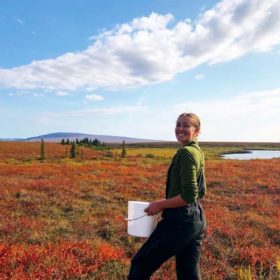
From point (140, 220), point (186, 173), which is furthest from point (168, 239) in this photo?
point (186, 173)

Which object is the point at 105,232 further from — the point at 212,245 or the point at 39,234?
A: the point at 212,245

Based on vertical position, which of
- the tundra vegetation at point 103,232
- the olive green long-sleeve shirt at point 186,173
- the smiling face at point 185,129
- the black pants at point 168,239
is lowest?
the tundra vegetation at point 103,232

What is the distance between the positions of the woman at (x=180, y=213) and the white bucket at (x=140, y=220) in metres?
0.16

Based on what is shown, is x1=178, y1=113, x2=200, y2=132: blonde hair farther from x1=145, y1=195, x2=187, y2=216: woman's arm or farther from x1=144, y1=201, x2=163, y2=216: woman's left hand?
x1=144, y1=201, x2=163, y2=216: woman's left hand

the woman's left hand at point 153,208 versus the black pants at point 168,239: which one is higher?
the woman's left hand at point 153,208

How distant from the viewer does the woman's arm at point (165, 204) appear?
3.58 meters

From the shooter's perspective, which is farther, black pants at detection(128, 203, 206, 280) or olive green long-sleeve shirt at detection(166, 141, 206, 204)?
black pants at detection(128, 203, 206, 280)

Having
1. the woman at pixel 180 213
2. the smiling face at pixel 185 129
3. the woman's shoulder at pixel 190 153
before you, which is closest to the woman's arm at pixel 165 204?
the woman at pixel 180 213

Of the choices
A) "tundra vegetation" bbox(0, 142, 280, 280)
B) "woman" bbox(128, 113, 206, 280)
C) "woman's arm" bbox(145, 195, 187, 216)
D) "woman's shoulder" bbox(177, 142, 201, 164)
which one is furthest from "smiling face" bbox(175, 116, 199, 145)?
"tundra vegetation" bbox(0, 142, 280, 280)

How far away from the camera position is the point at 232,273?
21.4 ft

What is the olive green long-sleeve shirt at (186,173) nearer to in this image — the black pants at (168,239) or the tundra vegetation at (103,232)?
the black pants at (168,239)

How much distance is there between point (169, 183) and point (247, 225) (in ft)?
25.3

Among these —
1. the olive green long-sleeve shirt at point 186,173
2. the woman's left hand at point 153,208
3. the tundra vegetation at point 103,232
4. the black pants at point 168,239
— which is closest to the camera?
the olive green long-sleeve shirt at point 186,173

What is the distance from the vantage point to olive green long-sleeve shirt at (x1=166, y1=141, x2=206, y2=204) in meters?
3.52
